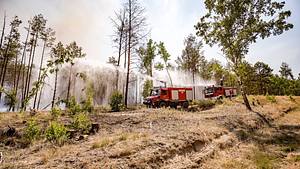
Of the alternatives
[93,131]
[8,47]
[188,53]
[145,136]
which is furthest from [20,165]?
[188,53]

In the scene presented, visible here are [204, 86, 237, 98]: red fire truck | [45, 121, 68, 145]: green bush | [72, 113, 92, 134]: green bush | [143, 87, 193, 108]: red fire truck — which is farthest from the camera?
[204, 86, 237, 98]: red fire truck

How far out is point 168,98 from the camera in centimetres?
2839

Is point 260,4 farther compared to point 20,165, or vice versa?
point 260,4

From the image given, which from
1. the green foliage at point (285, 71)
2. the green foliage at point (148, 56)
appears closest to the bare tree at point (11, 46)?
the green foliage at point (148, 56)

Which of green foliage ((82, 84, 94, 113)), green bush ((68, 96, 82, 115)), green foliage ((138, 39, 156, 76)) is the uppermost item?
green foliage ((138, 39, 156, 76))

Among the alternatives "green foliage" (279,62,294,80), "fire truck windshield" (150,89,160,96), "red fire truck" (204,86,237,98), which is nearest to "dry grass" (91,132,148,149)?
"fire truck windshield" (150,89,160,96)

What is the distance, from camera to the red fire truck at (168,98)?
92.4 feet

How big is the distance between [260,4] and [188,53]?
90.3 feet

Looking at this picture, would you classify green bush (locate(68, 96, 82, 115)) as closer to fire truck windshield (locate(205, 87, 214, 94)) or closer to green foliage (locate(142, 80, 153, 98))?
green foliage (locate(142, 80, 153, 98))

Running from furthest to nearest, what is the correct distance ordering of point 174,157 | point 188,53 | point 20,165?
point 188,53 → point 174,157 → point 20,165

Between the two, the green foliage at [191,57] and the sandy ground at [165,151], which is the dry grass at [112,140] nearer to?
the sandy ground at [165,151]

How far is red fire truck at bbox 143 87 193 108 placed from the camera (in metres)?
28.2

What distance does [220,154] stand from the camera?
9.88 meters

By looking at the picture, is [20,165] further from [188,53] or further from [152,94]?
[188,53]
